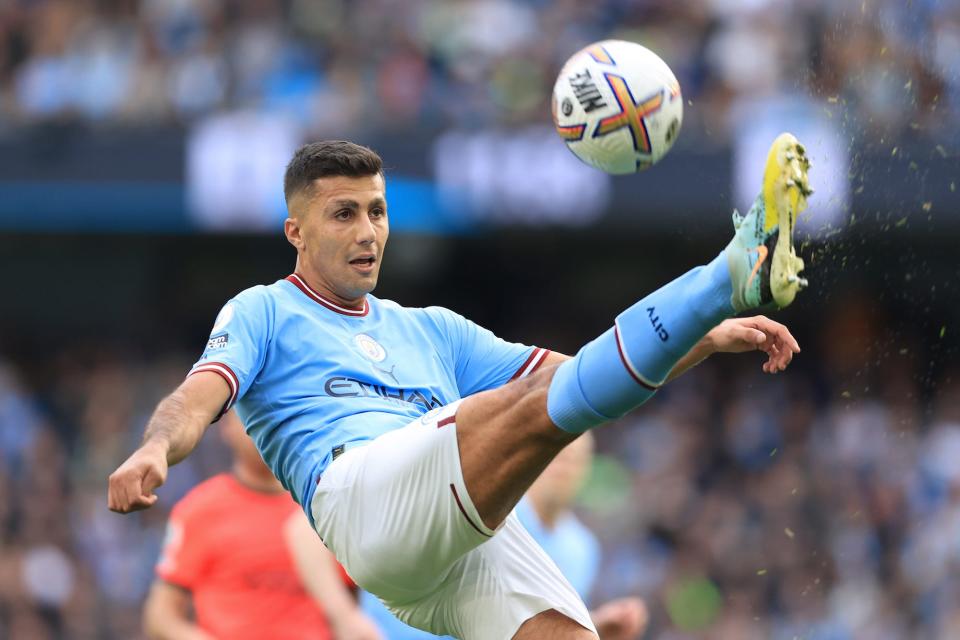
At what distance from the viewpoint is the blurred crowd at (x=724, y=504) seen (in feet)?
43.2

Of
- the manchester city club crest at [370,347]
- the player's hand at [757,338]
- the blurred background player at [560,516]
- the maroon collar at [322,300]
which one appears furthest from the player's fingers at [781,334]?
the blurred background player at [560,516]

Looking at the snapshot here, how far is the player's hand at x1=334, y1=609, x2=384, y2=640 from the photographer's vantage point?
23.2 ft

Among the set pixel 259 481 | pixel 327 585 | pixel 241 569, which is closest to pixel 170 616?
pixel 241 569

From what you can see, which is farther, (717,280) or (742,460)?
(742,460)

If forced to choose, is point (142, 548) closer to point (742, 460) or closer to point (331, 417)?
point (742, 460)

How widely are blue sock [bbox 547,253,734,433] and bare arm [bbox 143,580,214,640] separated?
10.7ft

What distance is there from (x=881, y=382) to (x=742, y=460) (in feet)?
4.87

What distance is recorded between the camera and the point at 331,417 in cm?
574

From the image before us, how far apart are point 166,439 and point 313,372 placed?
0.87 meters

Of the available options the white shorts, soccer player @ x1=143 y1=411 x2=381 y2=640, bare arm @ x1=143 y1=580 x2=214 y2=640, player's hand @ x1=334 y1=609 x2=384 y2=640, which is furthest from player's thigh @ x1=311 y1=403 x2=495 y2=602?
bare arm @ x1=143 y1=580 x2=214 y2=640

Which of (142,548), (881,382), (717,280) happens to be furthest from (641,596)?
(717,280)

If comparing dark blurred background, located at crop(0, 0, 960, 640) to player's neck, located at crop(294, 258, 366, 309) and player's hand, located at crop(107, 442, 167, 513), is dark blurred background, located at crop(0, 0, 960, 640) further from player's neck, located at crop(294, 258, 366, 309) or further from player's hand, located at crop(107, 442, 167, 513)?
player's hand, located at crop(107, 442, 167, 513)

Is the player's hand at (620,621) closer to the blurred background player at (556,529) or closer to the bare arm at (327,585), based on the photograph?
the blurred background player at (556,529)

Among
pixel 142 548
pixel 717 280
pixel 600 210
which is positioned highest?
pixel 717 280
